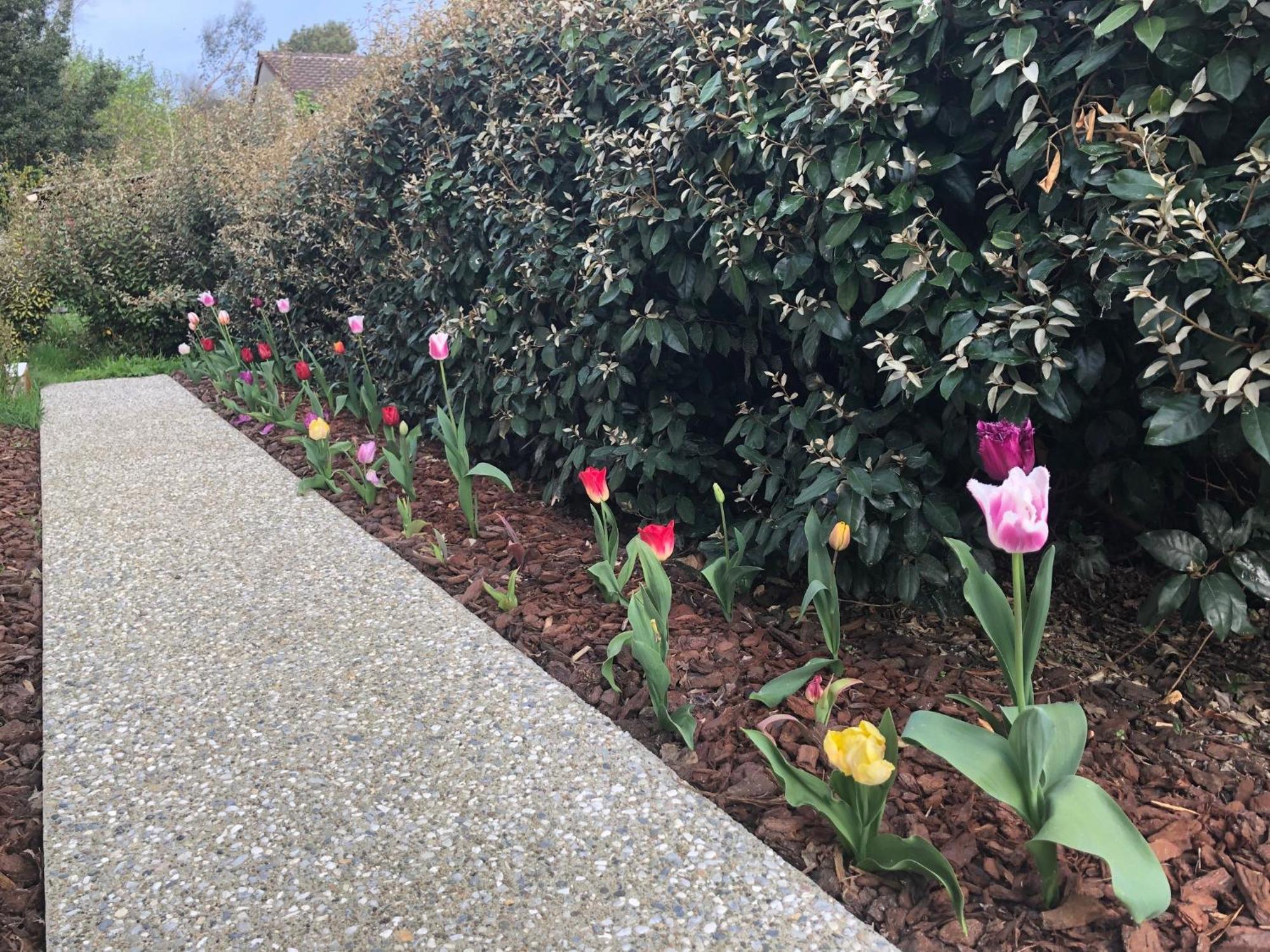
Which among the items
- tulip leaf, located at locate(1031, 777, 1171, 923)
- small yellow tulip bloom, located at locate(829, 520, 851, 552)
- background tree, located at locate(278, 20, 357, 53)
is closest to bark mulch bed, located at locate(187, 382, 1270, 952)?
tulip leaf, located at locate(1031, 777, 1171, 923)

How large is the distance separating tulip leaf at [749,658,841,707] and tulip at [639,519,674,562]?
15.6 inches

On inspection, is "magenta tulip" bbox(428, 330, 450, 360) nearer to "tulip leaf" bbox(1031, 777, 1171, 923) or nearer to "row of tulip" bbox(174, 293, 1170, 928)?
"row of tulip" bbox(174, 293, 1170, 928)

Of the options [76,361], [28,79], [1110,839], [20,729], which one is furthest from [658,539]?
[28,79]

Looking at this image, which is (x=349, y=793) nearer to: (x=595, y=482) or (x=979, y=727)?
(x=595, y=482)

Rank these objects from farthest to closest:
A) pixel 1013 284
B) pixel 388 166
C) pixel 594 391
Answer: pixel 388 166 → pixel 594 391 → pixel 1013 284

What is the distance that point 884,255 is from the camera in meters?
2.21

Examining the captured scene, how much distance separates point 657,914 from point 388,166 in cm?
430

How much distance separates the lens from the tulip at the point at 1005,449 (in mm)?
1626

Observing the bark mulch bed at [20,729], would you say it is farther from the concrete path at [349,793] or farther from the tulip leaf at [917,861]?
the tulip leaf at [917,861]

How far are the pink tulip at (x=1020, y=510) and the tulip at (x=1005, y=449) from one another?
11cm

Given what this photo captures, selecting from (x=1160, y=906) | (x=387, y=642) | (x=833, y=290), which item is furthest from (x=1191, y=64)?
(x=387, y=642)

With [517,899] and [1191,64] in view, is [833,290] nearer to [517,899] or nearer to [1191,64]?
[1191,64]

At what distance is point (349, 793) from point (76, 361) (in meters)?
9.53

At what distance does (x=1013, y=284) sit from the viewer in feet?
7.01
